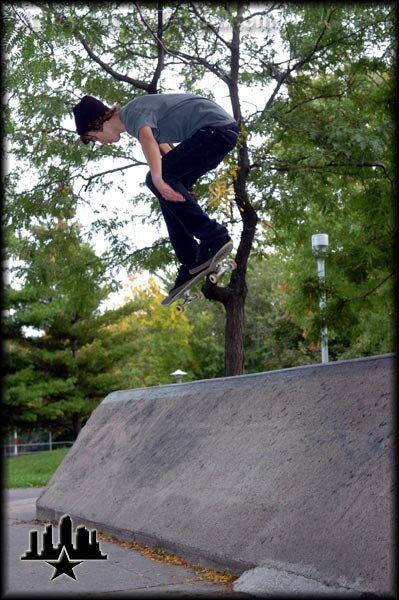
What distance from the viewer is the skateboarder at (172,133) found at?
13.4ft

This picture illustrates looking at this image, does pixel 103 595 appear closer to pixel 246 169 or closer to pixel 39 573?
pixel 39 573

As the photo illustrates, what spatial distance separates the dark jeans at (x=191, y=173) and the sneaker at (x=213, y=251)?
0.05 m

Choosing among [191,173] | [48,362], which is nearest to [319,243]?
[191,173]

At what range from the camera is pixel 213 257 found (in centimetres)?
470

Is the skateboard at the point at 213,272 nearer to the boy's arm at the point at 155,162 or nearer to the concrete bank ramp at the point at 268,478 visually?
the boy's arm at the point at 155,162

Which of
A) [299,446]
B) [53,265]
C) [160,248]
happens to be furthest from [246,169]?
[299,446]

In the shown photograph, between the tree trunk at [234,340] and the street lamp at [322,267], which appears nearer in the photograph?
the street lamp at [322,267]

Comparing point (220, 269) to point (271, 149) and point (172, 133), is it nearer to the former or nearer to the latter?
point (172, 133)

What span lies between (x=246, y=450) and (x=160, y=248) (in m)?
6.79

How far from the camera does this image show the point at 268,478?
14.3 feet

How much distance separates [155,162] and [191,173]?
33cm

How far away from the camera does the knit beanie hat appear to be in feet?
13.8

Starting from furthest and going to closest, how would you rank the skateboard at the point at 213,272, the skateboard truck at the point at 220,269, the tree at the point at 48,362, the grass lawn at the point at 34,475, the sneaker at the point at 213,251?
the tree at the point at 48,362, the grass lawn at the point at 34,475, the skateboard truck at the point at 220,269, the skateboard at the point at 213,272, the sneaker at the point at 213,251

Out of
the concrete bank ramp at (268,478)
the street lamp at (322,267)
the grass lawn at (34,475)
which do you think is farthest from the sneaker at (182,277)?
the grass lawn at (34,475)
